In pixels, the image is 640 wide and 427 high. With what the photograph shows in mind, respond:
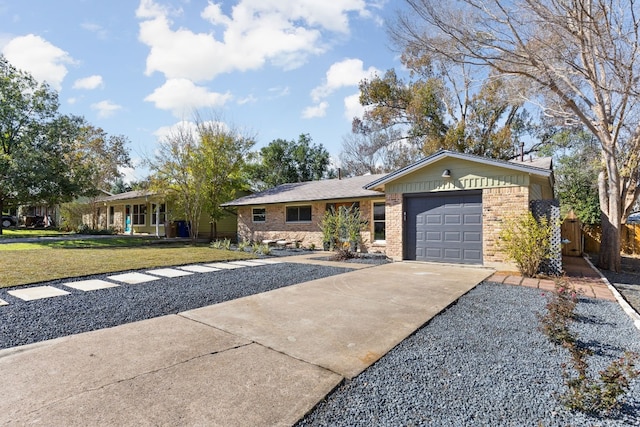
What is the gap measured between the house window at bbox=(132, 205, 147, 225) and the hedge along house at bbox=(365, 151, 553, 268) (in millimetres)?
18188

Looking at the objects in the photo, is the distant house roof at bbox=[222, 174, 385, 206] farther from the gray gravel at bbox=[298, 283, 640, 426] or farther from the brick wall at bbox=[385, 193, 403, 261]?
the gray gravel at bbox=[298, 283, 640, 426]

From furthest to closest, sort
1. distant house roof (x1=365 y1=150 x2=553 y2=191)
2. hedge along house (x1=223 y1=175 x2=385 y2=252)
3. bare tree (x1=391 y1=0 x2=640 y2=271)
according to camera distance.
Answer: hedge along house (x1=223 y1=175 x2=385 y2=252), distant house roof (x1=365 y1=150 x2=553 y2=191), bare tree (x1=391 y1=0 x2=640 y2=271)

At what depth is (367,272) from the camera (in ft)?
27.6

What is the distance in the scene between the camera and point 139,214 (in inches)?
920

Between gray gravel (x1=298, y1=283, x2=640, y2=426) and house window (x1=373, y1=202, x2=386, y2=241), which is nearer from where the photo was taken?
gray gravel (x1=298, y1=283, x2=640, y2=426)

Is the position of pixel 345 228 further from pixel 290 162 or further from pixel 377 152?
pixel 290 162

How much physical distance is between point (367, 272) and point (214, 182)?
1351 centimetres

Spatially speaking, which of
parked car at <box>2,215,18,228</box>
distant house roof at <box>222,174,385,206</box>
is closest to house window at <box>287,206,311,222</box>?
distant house roof at <box>222,174,385,206</box>

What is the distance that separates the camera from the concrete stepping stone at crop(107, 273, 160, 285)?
698 centimetres

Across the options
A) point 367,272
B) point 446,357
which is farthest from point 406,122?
point 446,357

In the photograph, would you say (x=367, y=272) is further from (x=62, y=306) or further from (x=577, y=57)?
(x=577, y=57)

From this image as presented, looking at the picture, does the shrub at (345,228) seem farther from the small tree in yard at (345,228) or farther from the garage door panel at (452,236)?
the garage door panel at (452,236)

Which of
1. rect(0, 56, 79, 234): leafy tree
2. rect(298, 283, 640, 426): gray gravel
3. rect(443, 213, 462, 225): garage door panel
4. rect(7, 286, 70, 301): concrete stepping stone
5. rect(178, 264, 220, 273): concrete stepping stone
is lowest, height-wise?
rect(298, 283, 640, 426): gray gravel

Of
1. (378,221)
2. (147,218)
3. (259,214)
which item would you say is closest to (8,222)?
(147,218)
